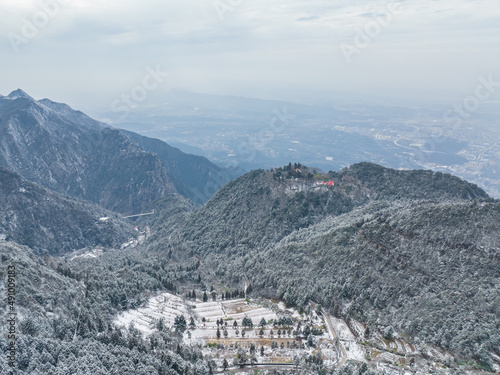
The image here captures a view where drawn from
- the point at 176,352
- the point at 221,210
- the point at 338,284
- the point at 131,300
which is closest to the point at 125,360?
the point at 176,352

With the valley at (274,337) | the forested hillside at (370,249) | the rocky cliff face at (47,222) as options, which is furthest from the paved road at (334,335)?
the rocky cliff face at (47,222)

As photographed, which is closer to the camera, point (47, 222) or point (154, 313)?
point (154, 313)

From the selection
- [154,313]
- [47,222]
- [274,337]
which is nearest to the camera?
[274,337]

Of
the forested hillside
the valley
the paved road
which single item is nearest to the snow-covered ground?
the valley

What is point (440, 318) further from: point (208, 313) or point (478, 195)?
point (478, 195)

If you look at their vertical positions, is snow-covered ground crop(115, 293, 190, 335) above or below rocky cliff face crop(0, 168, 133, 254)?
below

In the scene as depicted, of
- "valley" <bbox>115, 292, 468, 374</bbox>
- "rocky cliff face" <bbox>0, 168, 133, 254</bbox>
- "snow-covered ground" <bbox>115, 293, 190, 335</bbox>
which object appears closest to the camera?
"valley" <bbox>115, 292, 468, 374</bbox>

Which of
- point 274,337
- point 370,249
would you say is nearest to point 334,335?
point 274,337

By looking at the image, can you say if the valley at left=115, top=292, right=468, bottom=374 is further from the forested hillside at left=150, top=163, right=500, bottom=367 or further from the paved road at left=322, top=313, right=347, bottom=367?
the forested hillside at left=150, top=163, right=500, bottom=367

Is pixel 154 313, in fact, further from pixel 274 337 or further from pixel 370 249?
pixel 370 249

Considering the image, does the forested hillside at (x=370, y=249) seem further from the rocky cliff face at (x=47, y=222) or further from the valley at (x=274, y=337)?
the rocky cliff face at (x=47, y=222)

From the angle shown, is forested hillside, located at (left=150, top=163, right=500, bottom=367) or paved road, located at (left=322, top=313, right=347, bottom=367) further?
forested hillside, located at (left=150, top=163, right=500, bottom=367)


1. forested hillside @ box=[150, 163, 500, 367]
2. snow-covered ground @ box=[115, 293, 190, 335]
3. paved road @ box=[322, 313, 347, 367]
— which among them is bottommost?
paved road @ box=[322, 313, 347, 367]
